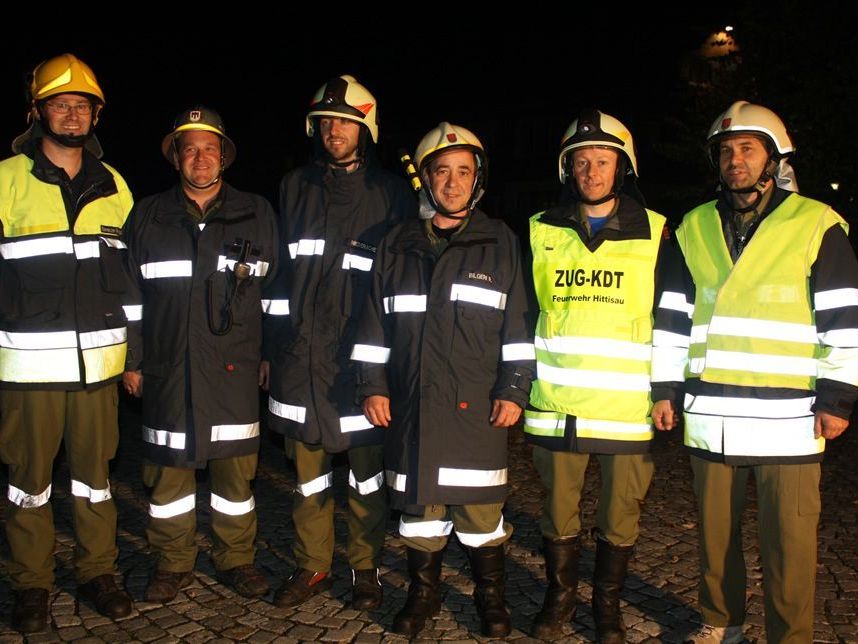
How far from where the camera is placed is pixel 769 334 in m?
3.63

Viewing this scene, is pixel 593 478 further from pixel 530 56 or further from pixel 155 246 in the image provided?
pixel 530 56

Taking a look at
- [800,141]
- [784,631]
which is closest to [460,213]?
[784,631]

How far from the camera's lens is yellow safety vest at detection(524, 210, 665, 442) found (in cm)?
391

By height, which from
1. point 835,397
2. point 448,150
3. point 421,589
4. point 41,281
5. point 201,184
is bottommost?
point 421,589

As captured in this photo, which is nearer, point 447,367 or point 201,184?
point 447,367

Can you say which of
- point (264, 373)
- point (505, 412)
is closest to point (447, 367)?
point (505, 412)

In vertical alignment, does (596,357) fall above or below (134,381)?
above

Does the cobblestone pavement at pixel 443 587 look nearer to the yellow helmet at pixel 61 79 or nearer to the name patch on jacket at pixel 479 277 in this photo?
the name patch on jacket at pixel 479 277

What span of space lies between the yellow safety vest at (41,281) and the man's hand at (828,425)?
11.0ft

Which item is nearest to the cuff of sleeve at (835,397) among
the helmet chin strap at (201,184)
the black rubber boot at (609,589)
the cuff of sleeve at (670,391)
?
the cuff of sleeve at (670,391)

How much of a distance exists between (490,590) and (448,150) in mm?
2120

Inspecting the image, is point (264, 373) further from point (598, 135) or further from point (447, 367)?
point (598, 135)

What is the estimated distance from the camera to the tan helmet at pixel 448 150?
4.09 meters

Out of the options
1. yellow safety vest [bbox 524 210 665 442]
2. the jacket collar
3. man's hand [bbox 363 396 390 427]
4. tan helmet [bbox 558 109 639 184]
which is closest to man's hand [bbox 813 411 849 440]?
yellow safety vest [bbox 524 210 665 442]
